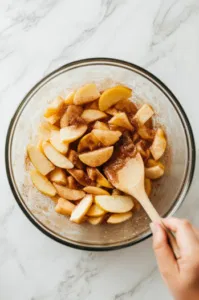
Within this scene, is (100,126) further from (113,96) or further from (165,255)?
(165,255)

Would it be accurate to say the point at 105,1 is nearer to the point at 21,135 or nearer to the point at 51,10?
the point at 51,10

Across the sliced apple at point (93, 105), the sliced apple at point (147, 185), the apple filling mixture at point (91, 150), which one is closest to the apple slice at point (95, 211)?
the apple filling mixture at point (91, 150)

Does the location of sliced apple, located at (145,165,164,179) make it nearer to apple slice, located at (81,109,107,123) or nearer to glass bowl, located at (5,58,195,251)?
glass bowl, located at (5,58,195,251)

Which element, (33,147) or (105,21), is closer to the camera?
(33,147)

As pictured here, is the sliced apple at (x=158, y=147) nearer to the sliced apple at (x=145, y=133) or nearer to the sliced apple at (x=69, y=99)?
the sliced apple at (x=145, y=133)

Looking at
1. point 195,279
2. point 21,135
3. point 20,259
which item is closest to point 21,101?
point 21,135

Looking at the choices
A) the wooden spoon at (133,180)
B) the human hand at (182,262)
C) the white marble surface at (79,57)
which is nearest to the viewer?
the human hand at (182,262)

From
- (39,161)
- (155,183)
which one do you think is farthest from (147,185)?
(39,161)
